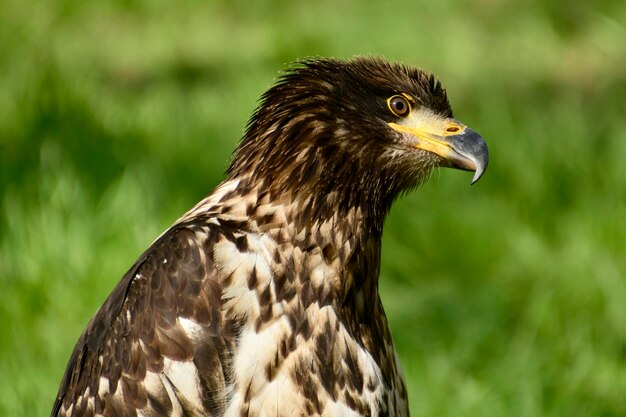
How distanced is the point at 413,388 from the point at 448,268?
1072mm

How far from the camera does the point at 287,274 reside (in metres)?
3.82

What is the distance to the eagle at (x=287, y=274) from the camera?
12.1 ft

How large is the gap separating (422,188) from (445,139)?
299 cm

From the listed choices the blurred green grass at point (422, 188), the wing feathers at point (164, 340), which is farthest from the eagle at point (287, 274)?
the blurred green grass at point (422, 188)

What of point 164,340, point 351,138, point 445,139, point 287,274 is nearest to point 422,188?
point 445,139

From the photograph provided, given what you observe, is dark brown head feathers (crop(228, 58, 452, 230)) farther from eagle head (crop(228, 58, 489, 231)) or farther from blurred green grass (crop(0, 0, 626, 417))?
blurred green grass (crop(0, 0, 626, 417))

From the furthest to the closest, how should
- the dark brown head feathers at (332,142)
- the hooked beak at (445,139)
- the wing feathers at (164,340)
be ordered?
1. the hooked beak at (445,139)
2. the dark brown head feathers at (332,142)
3. the wing feathers at (164,340)

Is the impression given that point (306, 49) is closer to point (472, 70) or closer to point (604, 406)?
point (472, 70)

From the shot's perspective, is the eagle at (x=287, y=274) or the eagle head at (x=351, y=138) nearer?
the eagle at (x=287, y=274)

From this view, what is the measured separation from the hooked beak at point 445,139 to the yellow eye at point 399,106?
0.03 metres

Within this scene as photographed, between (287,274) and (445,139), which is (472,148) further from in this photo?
(287,274)

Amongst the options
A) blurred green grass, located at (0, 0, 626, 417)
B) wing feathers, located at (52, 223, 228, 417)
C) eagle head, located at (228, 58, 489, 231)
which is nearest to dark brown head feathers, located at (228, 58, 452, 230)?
eagle head, located at (228, 58, 489, 231)

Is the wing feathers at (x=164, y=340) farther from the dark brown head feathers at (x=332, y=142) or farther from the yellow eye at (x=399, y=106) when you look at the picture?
the yellow eye at (x=399, y=106)

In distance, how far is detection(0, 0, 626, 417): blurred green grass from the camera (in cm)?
577
